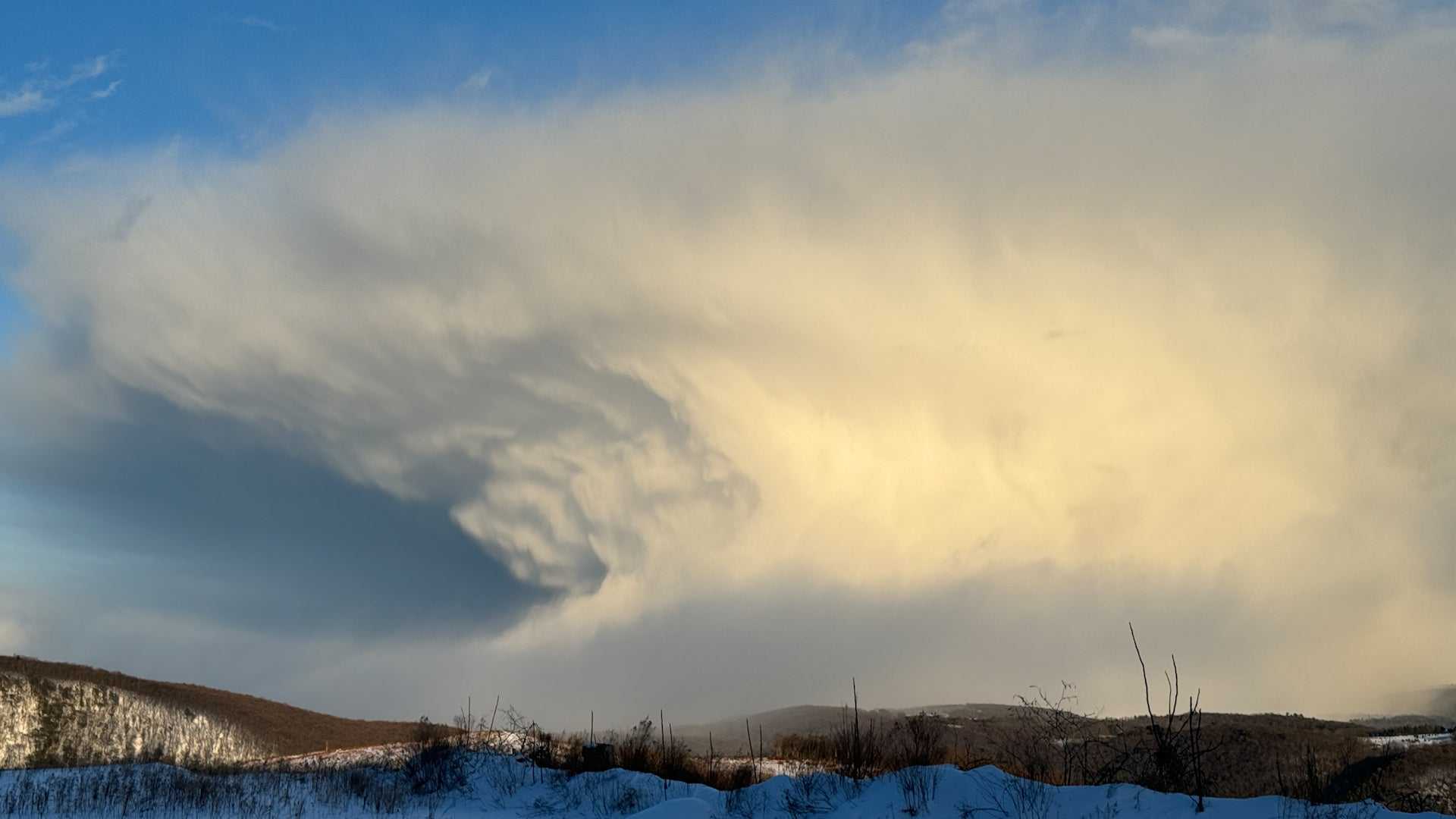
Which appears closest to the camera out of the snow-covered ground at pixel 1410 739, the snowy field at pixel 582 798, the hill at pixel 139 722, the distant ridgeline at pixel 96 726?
the snowy field at pixel 582 798

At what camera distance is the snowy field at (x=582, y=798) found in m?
18.7

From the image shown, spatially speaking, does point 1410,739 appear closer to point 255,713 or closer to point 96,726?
point 255,713

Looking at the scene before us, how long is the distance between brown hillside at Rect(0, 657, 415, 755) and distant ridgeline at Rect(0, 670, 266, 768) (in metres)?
0.67

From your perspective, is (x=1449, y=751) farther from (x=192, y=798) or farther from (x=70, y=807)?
(x=70, y=807)

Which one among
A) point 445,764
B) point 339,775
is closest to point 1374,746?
point 445,764

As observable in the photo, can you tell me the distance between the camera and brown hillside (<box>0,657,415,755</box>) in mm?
76625

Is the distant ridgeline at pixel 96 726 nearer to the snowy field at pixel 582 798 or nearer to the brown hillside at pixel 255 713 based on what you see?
the brown hillside at pixel 255 713

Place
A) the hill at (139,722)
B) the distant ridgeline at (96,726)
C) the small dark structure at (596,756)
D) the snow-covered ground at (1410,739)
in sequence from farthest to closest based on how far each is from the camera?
the hill at (139,722) → the distant ridgeline at (96,726) → the snow-covered ground at (1410,739) → the small dark structure at (596,756)

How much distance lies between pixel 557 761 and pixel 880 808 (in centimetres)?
1187

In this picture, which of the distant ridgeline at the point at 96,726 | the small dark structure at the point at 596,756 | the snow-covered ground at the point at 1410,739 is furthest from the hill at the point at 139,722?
the snow-covered ground at the point at 1410,739

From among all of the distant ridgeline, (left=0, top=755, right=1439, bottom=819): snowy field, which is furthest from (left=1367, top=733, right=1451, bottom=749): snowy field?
the distant ridgeline

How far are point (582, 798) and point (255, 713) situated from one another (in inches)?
2712

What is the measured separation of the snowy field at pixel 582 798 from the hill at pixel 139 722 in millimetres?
47061

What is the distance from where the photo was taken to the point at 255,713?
83.8 m
